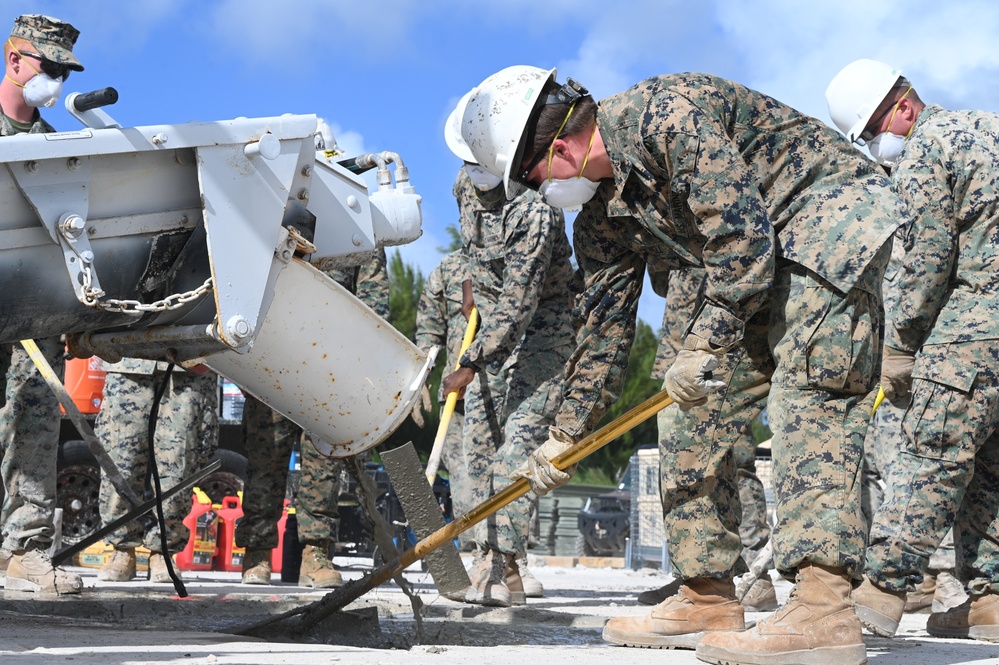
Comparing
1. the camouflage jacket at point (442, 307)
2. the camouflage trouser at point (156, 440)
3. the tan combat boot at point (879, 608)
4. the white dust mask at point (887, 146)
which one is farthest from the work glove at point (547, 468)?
the camouflage jacket at point (442, 307)

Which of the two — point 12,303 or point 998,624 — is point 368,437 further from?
point 998,624

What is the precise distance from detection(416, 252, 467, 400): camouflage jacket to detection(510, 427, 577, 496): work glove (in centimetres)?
407

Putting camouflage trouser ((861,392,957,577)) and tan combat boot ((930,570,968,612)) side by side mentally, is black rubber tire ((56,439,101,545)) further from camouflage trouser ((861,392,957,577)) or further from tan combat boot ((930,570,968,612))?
tan combat boot ((930,570,968,612))

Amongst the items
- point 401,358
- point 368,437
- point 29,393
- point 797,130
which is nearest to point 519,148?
point 797,130

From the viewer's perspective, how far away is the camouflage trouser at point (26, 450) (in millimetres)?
5660

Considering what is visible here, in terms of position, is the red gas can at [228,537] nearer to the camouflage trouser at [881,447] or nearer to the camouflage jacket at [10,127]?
the camouflage jacket at [10,127]

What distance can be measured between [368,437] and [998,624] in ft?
8.41

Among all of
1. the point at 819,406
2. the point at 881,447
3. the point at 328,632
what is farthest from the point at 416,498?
the point at 881,447

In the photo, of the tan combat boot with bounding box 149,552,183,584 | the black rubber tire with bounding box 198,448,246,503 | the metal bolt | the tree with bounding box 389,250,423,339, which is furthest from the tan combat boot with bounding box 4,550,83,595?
the tree with bounding box 389,250,423,339

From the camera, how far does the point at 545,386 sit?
623 cm

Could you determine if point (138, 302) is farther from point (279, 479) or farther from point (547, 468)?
point (279, 479)

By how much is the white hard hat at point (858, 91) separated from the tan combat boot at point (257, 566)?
13.1 feet

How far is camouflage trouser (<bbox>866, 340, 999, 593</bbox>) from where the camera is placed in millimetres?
4777

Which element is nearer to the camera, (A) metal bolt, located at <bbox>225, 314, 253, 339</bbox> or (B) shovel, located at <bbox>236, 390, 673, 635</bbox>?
(B) shovel, located at <bbox>236, 390, 673, 635</bbox>
